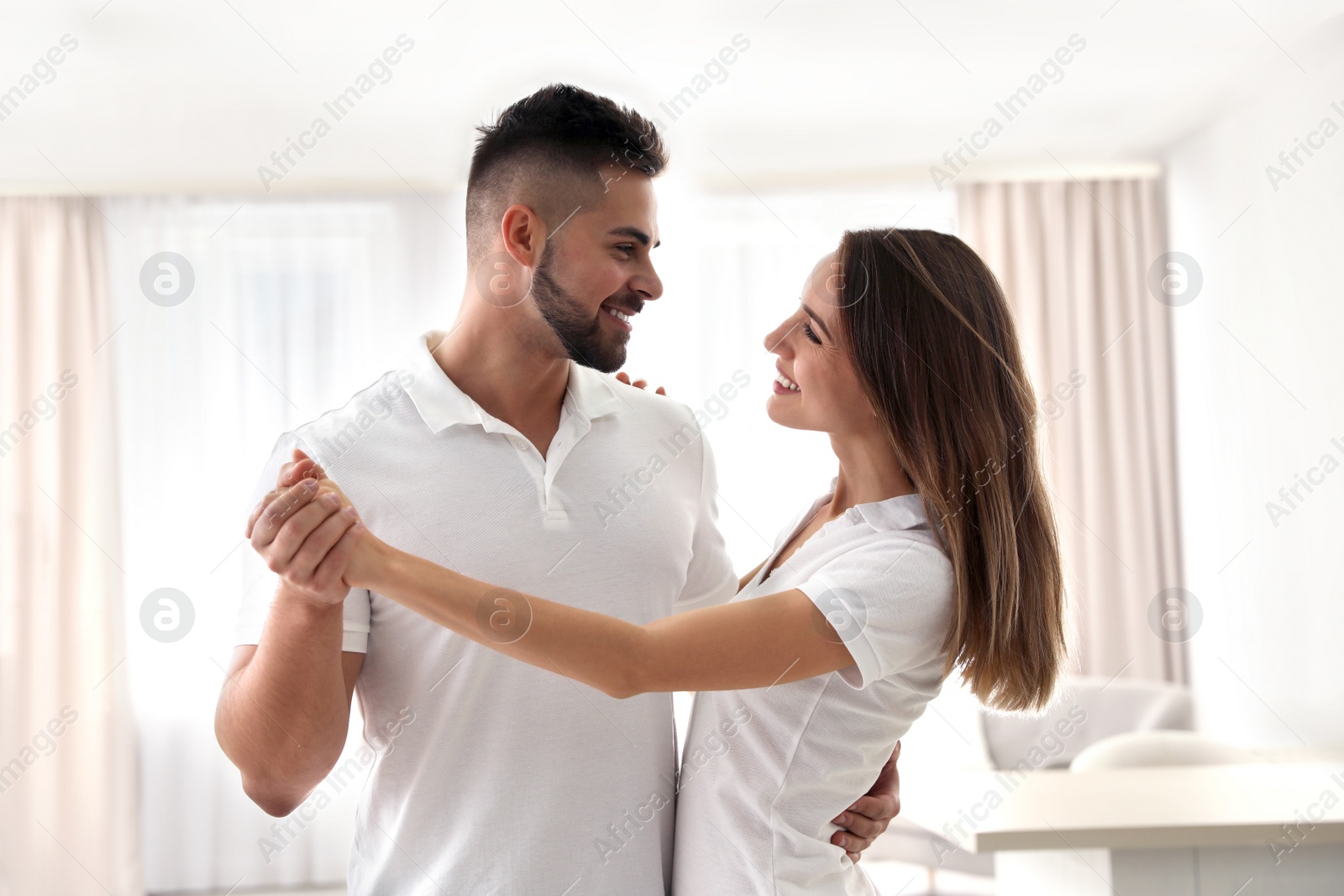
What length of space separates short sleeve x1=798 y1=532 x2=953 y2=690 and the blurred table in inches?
43.8

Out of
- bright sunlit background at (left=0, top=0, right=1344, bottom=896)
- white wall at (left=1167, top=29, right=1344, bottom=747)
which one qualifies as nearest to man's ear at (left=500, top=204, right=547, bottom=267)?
bright sunlit background at (left=0, top=0, right=1344, bottom=896)

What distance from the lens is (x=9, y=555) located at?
4285 millimetres

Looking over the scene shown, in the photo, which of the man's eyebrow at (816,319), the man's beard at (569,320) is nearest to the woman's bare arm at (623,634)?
the man's eyebrow at (816,319)

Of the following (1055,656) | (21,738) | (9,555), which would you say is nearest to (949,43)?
(1055,656)

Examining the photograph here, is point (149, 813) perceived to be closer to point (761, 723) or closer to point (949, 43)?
point (761, 723)

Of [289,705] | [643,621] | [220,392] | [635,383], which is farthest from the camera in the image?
[220,392]

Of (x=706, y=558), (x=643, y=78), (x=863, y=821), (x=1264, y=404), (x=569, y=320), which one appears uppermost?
(x=643, y=78)

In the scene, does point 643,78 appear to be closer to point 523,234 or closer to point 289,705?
point 523,234

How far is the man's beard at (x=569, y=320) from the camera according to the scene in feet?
4.86

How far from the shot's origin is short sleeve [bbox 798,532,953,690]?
1.13 m

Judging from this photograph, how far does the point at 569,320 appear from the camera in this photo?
4.88 ft

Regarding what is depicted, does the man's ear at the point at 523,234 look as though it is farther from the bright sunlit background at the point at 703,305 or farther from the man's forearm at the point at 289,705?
the bright sunlit background at the point at 703,305

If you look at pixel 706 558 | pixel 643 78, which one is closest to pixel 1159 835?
pixel 706 558

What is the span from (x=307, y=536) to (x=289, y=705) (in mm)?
249
